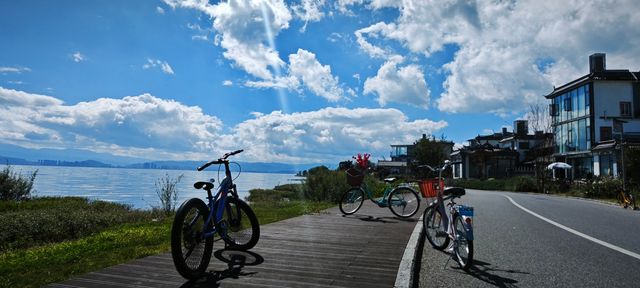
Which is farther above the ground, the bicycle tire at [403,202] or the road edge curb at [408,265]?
the bicycle tire at [403,202]

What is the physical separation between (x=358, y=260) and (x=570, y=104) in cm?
4840

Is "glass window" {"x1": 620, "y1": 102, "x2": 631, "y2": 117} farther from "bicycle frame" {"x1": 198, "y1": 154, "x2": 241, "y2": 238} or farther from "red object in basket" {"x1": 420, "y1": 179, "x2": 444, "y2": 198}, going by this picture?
"bicycle frame" {"x1": 198, "y1": 154, "x2": 241, "y2": 238}

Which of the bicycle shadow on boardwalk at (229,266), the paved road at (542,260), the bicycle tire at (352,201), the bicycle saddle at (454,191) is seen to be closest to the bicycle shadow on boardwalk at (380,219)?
the bicycle tire at (352,201)

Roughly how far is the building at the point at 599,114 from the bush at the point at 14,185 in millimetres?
39699

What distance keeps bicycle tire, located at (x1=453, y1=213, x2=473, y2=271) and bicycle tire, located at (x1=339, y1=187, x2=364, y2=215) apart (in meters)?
5.91

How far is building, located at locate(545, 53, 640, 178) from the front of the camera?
40.8 m

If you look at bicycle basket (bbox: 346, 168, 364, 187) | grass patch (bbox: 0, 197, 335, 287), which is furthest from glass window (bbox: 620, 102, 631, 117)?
grass patch (bbox: 0, 197, 335, 287)

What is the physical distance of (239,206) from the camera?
624 centimetres

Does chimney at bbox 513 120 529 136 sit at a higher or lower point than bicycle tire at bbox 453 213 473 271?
higher

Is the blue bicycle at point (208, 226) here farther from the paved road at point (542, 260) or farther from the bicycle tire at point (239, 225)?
the paved road at point (542, 260)

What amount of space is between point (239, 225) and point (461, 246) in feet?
9.53

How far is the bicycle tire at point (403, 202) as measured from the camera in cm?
1136

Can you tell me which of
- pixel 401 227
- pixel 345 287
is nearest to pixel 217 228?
pixel 345 287

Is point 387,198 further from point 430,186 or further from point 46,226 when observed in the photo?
point 46,226
